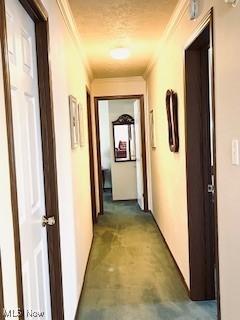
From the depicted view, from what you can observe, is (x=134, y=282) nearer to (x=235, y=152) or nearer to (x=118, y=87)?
(x=235, y=152)

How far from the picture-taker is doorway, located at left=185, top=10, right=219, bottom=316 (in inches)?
108

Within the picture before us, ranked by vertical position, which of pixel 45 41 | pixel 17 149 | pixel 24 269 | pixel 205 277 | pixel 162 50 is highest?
pixel 162 50

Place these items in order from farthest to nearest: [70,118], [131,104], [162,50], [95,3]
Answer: [131,104] → [162,50] → [70,118] → [95,3]

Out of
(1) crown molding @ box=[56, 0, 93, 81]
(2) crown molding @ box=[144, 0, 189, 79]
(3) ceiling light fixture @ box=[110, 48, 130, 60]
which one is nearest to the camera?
(1) crown molding @ box=[56, 0, 93, 81]

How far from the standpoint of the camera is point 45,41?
193 cm

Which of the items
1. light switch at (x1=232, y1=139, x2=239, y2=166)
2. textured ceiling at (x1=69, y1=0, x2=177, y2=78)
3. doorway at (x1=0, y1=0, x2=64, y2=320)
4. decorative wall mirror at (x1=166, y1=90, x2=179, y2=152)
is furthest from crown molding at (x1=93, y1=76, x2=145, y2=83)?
light switch at (x1=232, y1=139, x2=239, y2=166)

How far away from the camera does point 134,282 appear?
3.33 m

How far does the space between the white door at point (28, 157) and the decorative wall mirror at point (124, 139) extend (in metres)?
5.68

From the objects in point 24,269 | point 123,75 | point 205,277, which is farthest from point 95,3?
point 123,75

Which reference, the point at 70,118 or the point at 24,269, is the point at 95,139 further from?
the point at 24,269

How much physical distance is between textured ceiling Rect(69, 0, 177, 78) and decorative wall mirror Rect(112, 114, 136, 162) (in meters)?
3.03

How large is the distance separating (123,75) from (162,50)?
1.97 m

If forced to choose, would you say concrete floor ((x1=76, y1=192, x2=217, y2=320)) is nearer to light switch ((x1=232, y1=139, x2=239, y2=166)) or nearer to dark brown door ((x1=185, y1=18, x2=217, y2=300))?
dark brown door ((x1=185, y1=18, x2=217, y2=300))

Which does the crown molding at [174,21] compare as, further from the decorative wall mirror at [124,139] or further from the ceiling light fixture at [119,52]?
the decorative wall mirror at [124,139]
